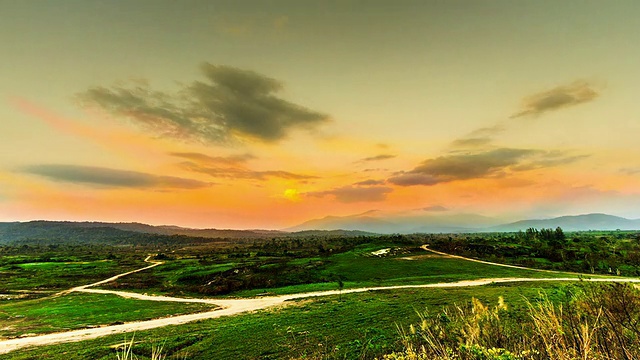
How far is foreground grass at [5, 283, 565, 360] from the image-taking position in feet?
73.8

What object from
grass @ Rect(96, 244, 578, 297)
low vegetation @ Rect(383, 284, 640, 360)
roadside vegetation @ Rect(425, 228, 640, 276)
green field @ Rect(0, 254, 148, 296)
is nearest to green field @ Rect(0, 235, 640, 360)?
grass @ Rect(96, 244, 578, 297)

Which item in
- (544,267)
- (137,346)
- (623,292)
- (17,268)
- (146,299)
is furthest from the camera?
(17,268)

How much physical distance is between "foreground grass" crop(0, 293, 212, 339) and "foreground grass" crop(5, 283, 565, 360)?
34.3ft

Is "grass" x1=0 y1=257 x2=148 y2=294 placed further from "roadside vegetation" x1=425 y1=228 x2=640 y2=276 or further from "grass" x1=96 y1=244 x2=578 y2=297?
"roadside vegetation" x1=425 y1=228 x2=640 y2=276

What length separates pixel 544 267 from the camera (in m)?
71.2

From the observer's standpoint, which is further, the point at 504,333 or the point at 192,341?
the point at 192,341

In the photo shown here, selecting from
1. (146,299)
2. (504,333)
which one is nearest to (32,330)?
(146,299)

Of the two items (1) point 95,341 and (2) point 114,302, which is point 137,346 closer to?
(1) point 95,341

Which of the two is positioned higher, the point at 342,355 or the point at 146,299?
the point at 342,355

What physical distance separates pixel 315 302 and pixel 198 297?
91.0ft

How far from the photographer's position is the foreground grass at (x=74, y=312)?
35781mm

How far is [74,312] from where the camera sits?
42.8m

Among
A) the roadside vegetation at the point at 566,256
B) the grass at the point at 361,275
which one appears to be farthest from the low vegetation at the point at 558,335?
the roadside vegetation at the point at 566,256

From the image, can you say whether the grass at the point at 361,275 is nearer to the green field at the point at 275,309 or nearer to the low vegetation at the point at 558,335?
the green field at the point at 275,309
